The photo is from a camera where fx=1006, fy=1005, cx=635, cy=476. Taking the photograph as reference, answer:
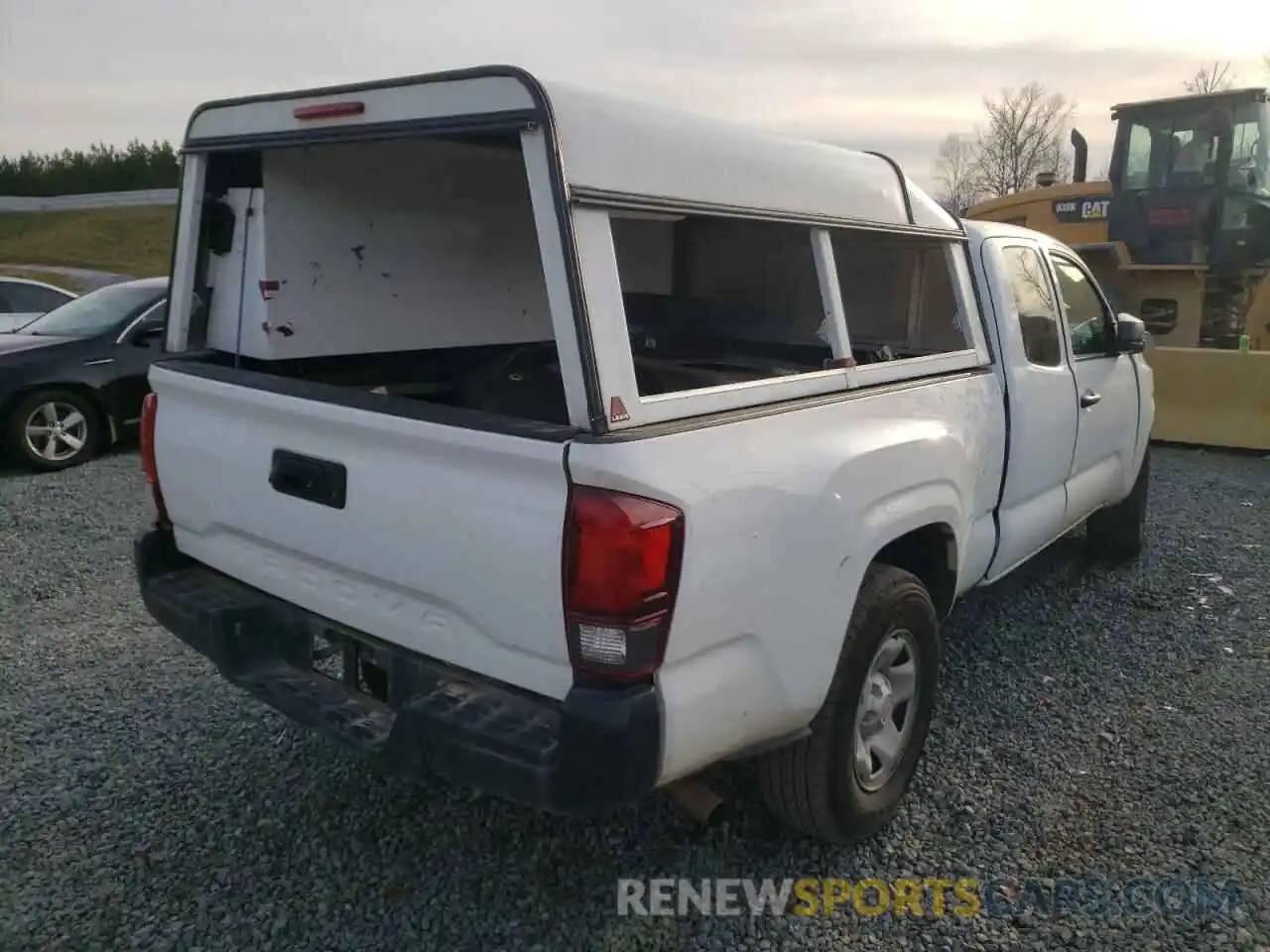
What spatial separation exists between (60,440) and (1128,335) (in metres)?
7.48

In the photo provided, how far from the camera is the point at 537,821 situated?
10.5ft

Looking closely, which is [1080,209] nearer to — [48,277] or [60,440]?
[60,440]

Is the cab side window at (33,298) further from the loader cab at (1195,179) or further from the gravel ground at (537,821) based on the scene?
the loader cab at (1195,179)

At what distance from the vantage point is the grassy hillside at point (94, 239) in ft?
119

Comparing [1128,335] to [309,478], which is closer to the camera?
[309,478]

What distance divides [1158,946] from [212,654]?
9.04 feet

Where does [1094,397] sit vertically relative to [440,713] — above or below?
above

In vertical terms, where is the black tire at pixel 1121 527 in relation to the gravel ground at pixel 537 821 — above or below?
above

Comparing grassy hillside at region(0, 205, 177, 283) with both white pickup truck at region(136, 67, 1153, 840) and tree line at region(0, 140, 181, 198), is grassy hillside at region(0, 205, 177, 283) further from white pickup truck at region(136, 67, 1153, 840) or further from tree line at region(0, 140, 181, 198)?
white pickup truck at region(136, 67, 1153, 840)

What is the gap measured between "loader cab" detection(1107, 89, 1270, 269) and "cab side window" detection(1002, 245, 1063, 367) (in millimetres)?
7446

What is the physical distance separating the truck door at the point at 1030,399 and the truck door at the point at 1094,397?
135 millimetres

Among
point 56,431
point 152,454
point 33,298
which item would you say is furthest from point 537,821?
point 33,298

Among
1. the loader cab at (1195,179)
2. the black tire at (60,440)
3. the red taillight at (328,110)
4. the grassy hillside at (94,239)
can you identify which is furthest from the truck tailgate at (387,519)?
the grassy hillside at (94,239)

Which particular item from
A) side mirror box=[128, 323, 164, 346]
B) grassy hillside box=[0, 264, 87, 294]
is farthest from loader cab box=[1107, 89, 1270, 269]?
grassy hillside box=[0, 264, 87, 294]
